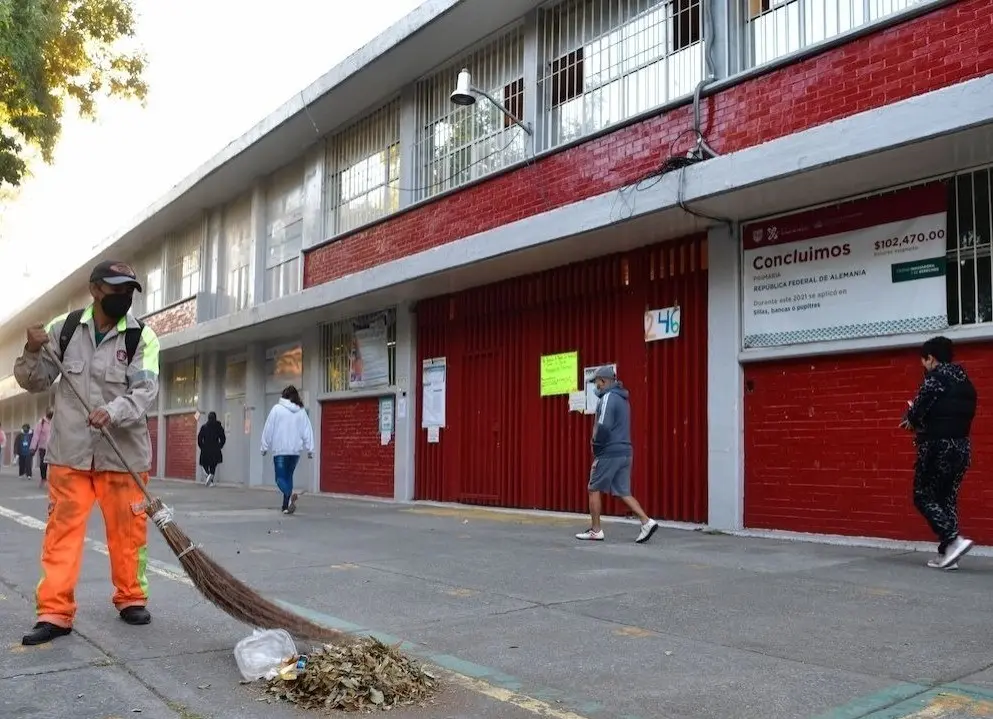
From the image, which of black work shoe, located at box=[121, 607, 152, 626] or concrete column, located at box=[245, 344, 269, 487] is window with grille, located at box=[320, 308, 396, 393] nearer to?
concrete column, located at box=[245, 344, 269, 487]

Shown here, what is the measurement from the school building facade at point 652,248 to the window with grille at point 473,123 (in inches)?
1.7

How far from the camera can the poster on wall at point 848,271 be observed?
Result: 25.7ft

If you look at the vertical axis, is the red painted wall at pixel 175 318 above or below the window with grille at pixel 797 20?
below

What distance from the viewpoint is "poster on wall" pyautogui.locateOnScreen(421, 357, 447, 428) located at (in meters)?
13.9

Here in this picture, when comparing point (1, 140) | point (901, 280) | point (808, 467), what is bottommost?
point (808, 467)

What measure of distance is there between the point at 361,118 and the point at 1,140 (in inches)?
231

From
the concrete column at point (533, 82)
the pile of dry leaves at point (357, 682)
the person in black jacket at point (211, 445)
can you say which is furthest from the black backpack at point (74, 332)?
the person in black jacket at point (211, 445)

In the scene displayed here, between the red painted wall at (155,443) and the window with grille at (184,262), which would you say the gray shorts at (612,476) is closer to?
the window with grille at (184,262)

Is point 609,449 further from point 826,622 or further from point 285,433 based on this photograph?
point 285,433

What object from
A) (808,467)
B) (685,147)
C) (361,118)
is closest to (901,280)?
(808,467)

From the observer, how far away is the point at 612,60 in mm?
10914

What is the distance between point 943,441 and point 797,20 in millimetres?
4386

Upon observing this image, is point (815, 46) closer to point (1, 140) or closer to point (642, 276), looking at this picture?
point (642, 276)

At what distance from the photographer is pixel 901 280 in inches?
314
